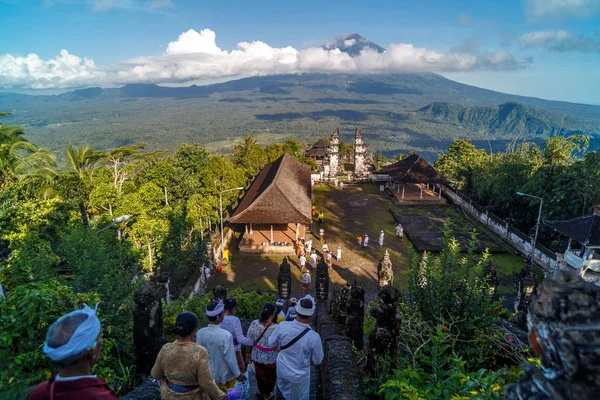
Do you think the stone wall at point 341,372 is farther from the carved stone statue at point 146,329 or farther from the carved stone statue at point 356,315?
the carved stone statue at point 146,329

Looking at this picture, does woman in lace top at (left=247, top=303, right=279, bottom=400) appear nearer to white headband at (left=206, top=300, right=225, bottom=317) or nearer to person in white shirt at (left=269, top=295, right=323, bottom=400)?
person in white shirt at (left=269, top=295, right=323, bottom=400)

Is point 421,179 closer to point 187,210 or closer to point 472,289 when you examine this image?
point 187,210

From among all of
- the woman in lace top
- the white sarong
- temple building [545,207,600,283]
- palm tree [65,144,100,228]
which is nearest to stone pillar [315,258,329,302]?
the woman in lace top

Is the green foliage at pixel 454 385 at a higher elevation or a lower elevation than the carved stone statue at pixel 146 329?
higher

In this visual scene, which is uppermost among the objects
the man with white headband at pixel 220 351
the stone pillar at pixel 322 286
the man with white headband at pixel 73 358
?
the man with white headband at pixel 73 358

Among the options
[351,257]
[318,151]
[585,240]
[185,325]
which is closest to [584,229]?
[585,240]

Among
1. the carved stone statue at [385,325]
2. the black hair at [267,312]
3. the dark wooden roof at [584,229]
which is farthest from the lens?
the dark wooden roof at [584,229]

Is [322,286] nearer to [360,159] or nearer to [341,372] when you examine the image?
[341,372]

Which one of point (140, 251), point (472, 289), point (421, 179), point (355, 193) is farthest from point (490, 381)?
point (355, 193)

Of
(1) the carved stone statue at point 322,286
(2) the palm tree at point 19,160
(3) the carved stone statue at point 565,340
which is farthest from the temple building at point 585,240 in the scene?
(2) the palm tree at point 19,160
